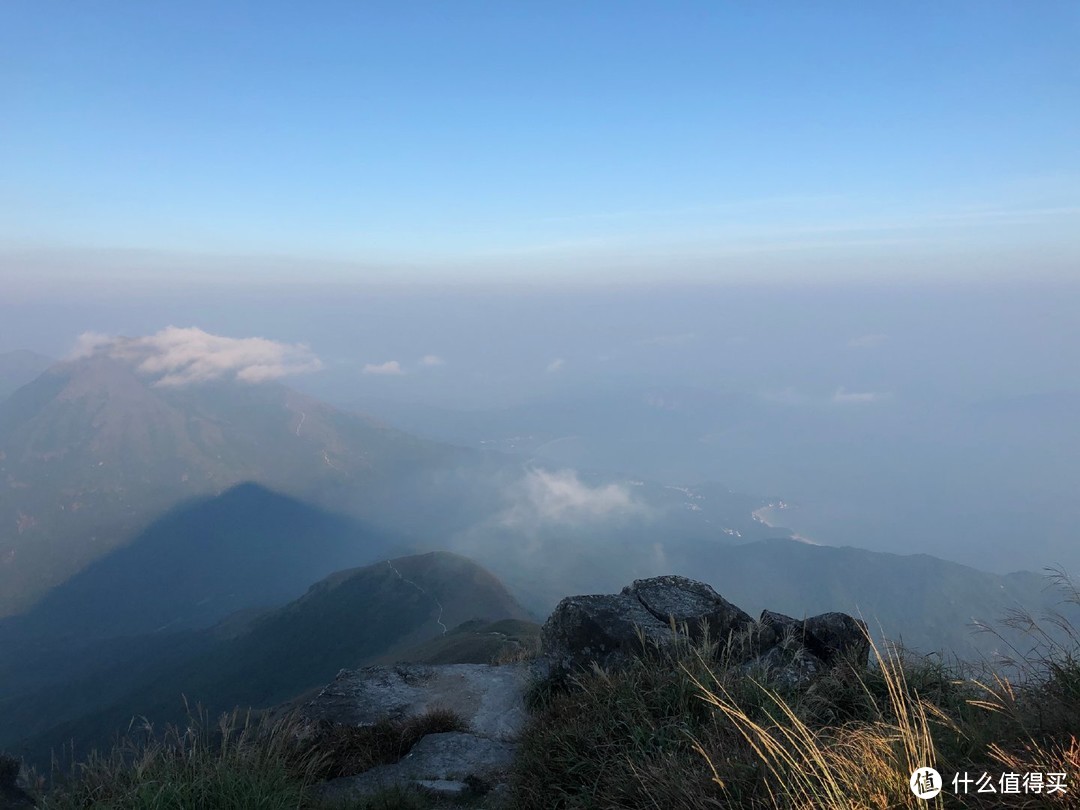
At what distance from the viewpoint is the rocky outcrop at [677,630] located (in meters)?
9.49

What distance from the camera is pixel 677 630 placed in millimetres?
11008

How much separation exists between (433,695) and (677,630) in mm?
5040

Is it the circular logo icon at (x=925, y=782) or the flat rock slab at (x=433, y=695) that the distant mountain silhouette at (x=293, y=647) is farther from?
the circular logo icon at (x=925, y=782)

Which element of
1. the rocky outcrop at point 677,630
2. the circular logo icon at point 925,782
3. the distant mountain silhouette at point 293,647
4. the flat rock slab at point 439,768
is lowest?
the distant mountain silhouette at point 293,647

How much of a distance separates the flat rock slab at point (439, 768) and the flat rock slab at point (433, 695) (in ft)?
1.81

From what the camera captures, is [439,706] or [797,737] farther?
[439,706]

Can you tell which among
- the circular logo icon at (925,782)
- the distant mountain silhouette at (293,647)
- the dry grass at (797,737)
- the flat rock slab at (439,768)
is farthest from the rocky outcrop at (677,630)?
the distant mountain silhouette at (293,647)

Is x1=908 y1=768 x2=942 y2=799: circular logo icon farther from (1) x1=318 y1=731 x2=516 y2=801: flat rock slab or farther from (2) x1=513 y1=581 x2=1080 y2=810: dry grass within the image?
(1) x1=318 y1=731 x2=516 y2=801: flat rock slab

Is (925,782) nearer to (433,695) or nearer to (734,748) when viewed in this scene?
(734,748)

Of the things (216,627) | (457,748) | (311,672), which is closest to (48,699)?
(216,627)

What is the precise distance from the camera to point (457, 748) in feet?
30.2

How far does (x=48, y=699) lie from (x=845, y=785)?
206 metres

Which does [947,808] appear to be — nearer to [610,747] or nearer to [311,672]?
→ [610,747]

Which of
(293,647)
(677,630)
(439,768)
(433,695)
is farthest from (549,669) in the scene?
(293,647)
